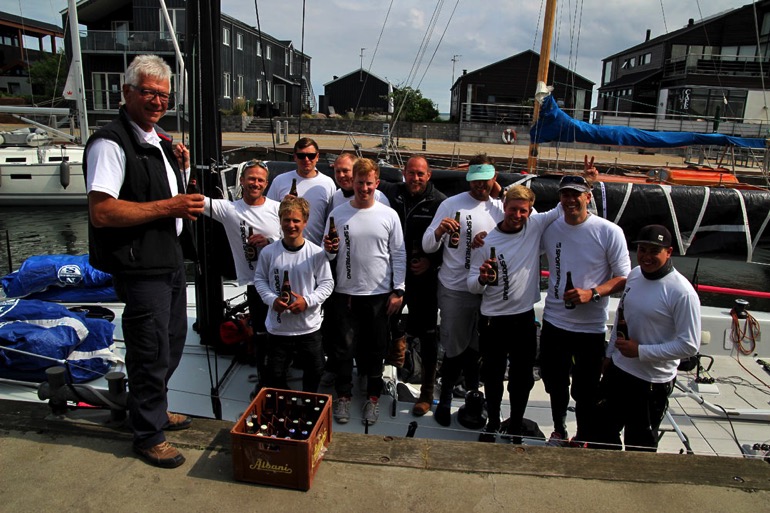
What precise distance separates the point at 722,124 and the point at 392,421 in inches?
1231

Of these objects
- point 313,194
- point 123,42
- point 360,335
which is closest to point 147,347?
point 360,335

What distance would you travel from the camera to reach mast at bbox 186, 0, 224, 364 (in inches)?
142

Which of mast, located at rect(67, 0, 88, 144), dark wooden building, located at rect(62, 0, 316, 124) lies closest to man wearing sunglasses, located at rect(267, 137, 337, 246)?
mast, located at rect(67, 0, 88, 144)

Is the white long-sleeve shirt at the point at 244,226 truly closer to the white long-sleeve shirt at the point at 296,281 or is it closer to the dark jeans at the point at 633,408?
the white long-sleeve shirt at the point at 296,281

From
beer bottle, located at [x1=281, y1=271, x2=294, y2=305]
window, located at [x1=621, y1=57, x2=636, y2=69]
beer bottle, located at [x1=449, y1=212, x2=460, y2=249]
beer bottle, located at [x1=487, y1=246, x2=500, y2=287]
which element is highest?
window, located at [x1=621, y1=57, x2=636, y2=69]

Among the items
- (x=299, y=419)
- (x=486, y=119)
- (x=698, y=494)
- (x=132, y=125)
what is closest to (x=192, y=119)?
(x=132, y=125)

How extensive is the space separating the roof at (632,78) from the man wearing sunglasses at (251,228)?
4069cm

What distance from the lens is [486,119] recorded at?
32.5 metres

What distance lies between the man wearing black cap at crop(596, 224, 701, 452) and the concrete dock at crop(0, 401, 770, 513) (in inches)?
18.9

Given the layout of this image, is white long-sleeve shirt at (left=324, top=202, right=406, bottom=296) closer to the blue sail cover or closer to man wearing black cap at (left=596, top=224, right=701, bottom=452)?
man wearing black cap at (left=596, top=224, right=701, bottom=452)

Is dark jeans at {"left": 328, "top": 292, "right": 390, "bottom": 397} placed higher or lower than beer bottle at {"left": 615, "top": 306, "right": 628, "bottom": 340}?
lower

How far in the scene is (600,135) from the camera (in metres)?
11.4

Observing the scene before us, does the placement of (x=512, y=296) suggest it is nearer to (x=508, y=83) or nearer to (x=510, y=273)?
(x=510, y=273)

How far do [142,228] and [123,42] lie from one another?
3231cm
